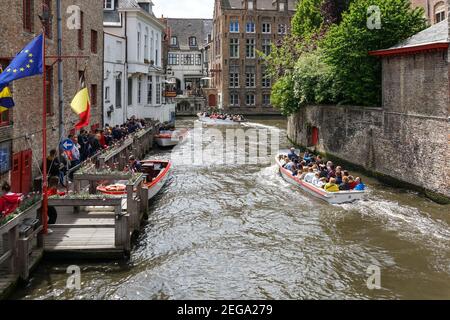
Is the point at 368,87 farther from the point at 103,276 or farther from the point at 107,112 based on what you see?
the point at 103,276

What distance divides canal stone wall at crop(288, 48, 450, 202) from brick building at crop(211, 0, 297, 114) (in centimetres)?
4202

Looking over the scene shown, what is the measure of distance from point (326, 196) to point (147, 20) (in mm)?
24785

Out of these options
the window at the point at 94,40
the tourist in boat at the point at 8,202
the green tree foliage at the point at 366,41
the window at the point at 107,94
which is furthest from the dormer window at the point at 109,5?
the tourist in boat at the point at 8,202

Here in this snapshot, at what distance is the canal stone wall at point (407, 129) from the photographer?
18.0m

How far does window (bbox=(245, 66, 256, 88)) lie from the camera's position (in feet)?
225

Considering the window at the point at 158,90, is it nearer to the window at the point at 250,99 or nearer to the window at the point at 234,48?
the window at the point at 234,48

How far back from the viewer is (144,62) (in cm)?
3722

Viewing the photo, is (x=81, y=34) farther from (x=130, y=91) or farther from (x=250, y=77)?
(x=250, y=77)

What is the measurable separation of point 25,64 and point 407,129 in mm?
14596

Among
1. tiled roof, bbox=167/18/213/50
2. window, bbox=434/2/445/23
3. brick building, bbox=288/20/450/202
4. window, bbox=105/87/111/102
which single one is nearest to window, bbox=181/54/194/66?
tiled roof, bbox=167/18/213/50

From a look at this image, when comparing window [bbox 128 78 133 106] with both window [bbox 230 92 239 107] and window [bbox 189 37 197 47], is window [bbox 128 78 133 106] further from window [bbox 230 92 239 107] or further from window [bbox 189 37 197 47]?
window [bbox 189 37 197 47]

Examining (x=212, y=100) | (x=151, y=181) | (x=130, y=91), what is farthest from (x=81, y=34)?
(x=212, y=100)

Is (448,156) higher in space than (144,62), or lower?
lower
